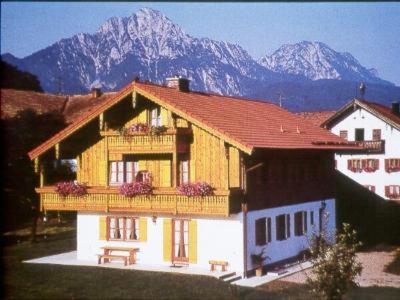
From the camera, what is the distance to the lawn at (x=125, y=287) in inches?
771

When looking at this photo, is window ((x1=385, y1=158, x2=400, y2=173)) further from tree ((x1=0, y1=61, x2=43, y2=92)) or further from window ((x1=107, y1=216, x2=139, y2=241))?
tree ((x1=0, y1=61, x2=43, y2=92))

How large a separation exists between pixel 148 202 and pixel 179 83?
22.5ft

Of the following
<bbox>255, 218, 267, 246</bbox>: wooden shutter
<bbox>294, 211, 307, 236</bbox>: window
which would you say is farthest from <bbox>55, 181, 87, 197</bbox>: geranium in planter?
<bbox>294, 211, 307, 236</bbox>: window

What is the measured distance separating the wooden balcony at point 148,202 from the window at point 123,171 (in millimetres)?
1458

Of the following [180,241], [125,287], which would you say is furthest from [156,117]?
[125,287]

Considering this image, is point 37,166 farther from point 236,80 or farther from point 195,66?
point 236,80

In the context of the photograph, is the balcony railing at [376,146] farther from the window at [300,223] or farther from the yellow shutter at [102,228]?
the yellow shutter at [102,228]

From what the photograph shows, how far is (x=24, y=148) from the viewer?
112ft

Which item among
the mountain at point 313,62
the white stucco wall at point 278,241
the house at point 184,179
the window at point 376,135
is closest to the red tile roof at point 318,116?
the window at point 376,135

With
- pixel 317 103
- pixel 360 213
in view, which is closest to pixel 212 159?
pixel 360 213

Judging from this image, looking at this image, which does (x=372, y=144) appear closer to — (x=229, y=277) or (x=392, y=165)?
(x=392, y=165)

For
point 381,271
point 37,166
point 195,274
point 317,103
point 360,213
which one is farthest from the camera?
point 317,103

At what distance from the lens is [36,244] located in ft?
105

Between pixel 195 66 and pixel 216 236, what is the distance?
41694 mm
